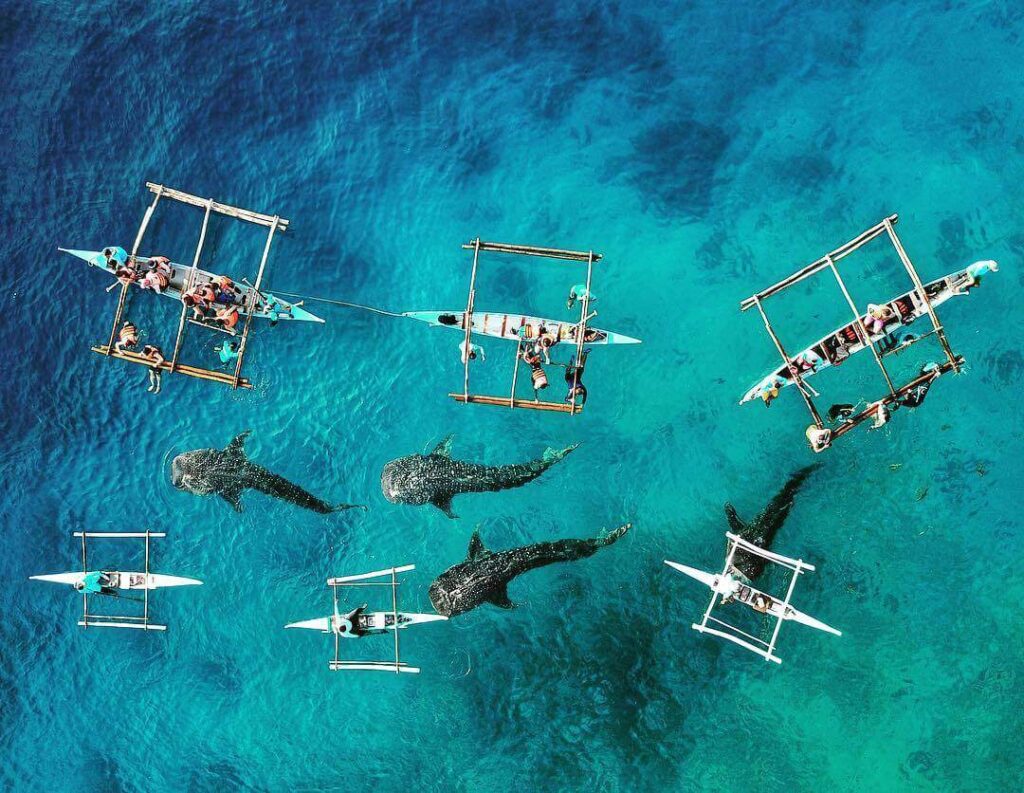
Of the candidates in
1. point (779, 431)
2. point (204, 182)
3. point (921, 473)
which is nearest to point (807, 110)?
point (779, 431)

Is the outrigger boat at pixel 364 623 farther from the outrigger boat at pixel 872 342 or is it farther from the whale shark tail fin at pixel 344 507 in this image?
the outrigger boat at pixel 872 342

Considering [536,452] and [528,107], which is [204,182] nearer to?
[528,107]

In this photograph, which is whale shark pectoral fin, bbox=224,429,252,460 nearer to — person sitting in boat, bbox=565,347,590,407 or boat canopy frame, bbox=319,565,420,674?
boat canopy frame, bbox=319,565,420,674

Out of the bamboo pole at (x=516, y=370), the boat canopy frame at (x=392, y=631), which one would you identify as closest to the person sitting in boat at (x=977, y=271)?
the bamboo pole at (x=516, y=370)

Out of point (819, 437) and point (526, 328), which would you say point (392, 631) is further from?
point (819, 437)

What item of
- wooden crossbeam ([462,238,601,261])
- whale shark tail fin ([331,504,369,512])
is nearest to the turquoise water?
whale shark tail fin ([331,504,369,512])

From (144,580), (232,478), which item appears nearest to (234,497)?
(232,478)
